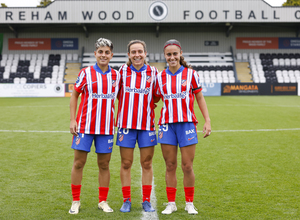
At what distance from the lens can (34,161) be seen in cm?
540

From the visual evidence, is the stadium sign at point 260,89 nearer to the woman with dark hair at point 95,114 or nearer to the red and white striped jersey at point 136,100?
the red and white striped jersey at point 136,100

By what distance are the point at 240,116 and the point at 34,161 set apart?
25.3ft

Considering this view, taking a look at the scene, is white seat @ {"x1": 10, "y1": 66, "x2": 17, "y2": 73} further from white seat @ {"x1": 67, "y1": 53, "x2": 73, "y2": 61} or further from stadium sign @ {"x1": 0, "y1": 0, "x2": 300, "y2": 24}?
white seat @ {"x1": 67, "y1": 53, "x2": 73, "y2": 61}

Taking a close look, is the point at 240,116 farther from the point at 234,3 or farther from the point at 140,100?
the point at 234,3

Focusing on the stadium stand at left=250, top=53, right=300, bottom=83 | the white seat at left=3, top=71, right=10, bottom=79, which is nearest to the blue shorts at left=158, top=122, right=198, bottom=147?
the stadium stand at left=250, top=53, right=300, bottom=83

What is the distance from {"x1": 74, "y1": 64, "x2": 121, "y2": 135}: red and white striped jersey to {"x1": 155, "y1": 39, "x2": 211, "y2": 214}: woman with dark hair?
50cm

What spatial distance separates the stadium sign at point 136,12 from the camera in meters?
27.5

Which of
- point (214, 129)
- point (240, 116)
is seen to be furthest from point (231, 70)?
point (214, 129)

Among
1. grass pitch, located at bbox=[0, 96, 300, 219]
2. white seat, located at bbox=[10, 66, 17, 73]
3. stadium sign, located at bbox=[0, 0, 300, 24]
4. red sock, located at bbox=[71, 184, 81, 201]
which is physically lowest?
grass pitch, located at bbox=[0, 96, 300, 219]

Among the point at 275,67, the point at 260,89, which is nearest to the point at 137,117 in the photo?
the point at 260,89

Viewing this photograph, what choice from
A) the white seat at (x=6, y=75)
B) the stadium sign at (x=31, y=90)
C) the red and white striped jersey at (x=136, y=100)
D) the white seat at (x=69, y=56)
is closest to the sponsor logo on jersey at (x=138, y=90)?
the red and white striped jersey at (x=136, y=100)

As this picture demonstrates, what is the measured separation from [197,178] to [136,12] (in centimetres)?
2480

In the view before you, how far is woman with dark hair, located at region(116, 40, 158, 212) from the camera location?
10.9ft

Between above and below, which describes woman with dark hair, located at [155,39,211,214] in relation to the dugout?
below
